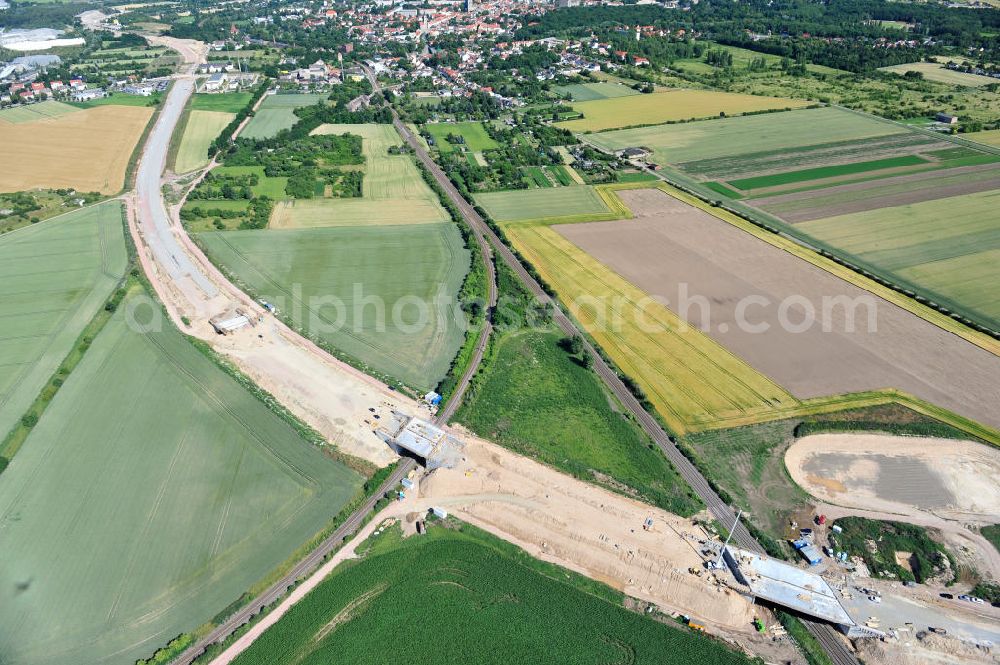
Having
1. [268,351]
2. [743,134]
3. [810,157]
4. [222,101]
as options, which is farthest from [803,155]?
[222,101]

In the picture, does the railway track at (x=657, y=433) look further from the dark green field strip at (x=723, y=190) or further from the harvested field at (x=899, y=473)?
the dark green field strip at (x=723, y=190)

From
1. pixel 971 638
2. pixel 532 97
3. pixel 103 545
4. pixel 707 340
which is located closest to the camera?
pixel 971 638

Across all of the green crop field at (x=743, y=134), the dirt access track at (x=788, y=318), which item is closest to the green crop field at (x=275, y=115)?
the green crop field at (x=743, y=134)

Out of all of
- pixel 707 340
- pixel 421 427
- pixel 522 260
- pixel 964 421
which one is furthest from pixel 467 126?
pixel 964 421

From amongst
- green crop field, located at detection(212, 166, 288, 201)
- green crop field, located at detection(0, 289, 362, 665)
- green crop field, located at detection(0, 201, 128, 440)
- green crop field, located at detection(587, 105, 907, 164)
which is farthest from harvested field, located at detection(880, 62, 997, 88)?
green crop field, located at detection(0, 201, 128, 440)

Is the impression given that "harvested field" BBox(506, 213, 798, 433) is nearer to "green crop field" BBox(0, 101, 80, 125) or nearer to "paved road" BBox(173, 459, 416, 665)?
"paved road" BBox(173, 459, 416, 665)

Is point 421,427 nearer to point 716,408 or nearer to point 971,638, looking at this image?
point 716,408

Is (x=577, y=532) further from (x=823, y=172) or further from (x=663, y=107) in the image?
(x=663, y=107)
